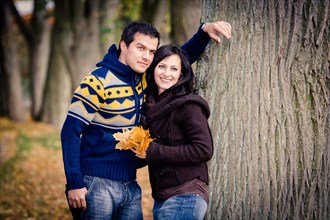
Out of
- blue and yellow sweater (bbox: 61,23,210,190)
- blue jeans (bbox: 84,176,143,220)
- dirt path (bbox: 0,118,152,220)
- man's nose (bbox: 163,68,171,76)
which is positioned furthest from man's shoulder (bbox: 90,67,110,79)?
dirt path (bbox: 0,118,152,220)

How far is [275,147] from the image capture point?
360 centimetres

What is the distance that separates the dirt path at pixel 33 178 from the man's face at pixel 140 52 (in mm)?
4028

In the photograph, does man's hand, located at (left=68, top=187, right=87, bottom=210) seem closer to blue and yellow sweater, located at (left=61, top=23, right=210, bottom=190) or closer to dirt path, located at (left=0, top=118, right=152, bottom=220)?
blue and yellow sweater, located at (left=61, top=23, right=210, bottom=190)

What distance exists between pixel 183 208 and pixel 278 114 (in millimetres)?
1112

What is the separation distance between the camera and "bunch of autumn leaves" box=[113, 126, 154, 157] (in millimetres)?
3342

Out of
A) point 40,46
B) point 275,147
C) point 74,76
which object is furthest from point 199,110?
point 40,46

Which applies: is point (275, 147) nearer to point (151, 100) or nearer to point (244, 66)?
point (244, 66)

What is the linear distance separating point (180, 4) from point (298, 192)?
620 centimetres

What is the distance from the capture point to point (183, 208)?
3.29 metres

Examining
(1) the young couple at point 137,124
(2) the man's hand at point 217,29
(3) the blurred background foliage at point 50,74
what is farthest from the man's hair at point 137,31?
(3) the blurred background foliage at point 50,74

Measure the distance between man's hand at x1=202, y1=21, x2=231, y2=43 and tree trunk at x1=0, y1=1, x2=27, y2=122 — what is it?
16.3m

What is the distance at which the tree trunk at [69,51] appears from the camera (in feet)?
53.0

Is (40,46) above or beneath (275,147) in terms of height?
above

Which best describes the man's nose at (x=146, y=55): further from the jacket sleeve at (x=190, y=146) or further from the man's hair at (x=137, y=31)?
the jacket sleeve at (x=190, y=146)
